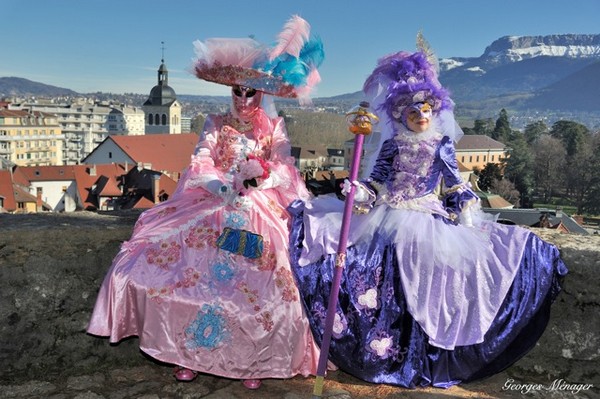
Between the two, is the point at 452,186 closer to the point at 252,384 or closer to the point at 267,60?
the point at 267,60

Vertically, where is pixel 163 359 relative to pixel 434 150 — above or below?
below

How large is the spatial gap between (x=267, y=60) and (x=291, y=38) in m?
0.26

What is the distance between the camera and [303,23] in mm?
4105

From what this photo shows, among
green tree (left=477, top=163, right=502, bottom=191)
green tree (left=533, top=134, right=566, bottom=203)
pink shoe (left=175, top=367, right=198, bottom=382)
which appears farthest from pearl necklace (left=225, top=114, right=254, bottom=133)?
green tree (left=533, top=134, right=566, bottom=203)

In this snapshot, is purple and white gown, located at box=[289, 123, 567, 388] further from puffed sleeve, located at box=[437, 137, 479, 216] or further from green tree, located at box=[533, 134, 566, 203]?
green tree, located at box=[533, 134, 566, 203]

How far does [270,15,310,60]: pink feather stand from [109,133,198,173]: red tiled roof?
57658 mm

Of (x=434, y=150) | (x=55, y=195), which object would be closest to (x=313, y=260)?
(x=434, y=150)

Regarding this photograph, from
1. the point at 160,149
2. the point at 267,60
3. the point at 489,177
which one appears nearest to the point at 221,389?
the point at 267,60

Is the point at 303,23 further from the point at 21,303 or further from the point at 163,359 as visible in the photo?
the point at 21,303

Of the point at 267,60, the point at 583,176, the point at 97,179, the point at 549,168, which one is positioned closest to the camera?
the point at 267,60

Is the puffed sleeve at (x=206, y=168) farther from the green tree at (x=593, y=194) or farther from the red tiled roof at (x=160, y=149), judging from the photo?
the green tree at (x=593, y=194)

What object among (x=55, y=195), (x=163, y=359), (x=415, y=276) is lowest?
(x=55, y=195)

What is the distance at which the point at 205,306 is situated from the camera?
320cm

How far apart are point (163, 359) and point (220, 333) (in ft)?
1.24
